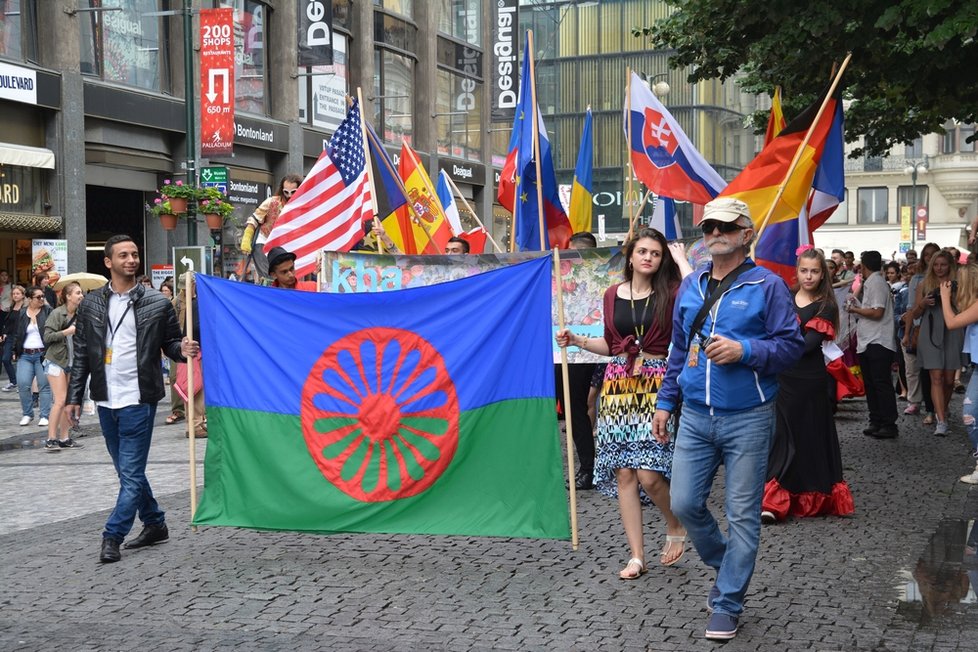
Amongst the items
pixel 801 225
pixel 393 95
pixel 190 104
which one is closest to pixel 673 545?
pixel 801 225

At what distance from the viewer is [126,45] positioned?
25.7 meters

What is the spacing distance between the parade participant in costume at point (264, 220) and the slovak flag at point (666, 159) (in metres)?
3.50

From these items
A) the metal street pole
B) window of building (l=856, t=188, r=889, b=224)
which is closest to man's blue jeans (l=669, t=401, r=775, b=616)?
the metal street pole

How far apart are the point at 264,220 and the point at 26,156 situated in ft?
37.5

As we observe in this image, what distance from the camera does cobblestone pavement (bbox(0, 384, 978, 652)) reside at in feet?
18.9

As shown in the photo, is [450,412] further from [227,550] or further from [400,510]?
[227,550]

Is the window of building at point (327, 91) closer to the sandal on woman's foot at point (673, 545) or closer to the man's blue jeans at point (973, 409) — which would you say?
the man's blue jeans at point (973, 409)

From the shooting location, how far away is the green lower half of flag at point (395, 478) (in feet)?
22.7

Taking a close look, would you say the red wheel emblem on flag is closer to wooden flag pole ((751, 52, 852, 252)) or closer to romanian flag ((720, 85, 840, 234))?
wooden flag pole ((751, 52, 852, 252))

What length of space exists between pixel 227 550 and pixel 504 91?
3608 centimetres

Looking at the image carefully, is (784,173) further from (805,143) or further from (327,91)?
(327,91)

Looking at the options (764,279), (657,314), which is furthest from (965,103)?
(764,279)

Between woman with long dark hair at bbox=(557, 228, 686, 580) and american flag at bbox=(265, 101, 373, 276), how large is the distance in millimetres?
4894

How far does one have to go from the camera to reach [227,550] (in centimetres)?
779
